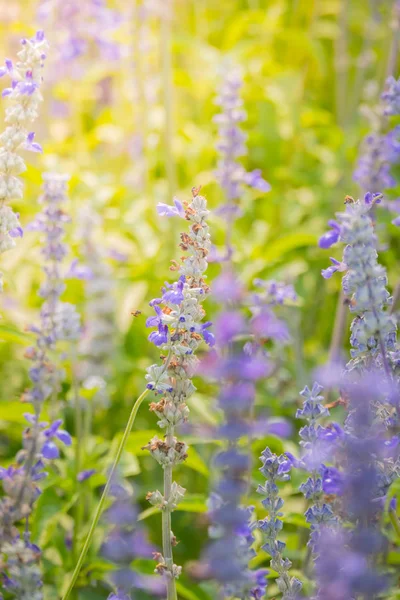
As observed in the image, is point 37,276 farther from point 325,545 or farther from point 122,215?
point 325,545

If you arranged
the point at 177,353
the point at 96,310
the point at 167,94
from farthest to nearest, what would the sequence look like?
1. the point at 167,94
2. the point at 96,310
3. the point at 177,353

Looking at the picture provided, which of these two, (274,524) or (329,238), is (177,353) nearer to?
(274,524)

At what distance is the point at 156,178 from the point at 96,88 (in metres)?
1.49

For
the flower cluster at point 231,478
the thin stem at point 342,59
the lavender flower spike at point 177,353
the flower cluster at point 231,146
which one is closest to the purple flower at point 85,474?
Result: the lavender flower spike at point 177,353

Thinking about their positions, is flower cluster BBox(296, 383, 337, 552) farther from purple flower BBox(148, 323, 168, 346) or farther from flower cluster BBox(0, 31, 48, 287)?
flower cluster BBox(0, 31, 48, 287)

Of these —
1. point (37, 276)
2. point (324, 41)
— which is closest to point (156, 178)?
point (37, 276)

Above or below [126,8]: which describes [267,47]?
above

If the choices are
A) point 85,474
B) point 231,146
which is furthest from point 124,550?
point 231,146

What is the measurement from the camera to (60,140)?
420cm

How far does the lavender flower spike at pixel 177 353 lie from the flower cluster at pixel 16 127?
39cm

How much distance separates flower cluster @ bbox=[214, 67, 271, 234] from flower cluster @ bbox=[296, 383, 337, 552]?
3.77ft

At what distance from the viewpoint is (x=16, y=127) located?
1489 millimetres

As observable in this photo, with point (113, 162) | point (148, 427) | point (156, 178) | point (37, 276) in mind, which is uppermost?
point (113, 162)

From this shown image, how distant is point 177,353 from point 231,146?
4.21 ft
